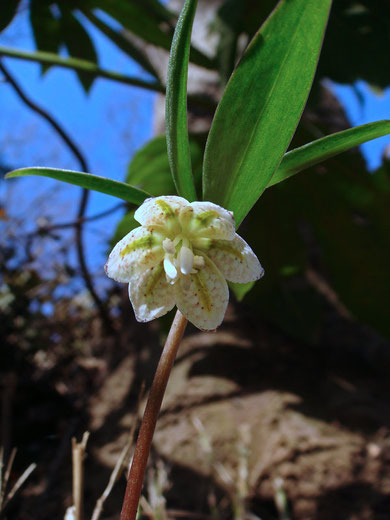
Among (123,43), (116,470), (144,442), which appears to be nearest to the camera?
(144,442)

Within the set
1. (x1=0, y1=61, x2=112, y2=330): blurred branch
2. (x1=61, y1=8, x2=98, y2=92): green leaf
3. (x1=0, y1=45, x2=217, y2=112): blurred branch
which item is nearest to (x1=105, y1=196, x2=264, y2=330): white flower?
(x1=0, y1=45, x2=217, y2=112): blurred branch

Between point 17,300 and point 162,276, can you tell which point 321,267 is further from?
point 162,276

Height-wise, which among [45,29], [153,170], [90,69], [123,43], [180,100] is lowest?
[180,100]

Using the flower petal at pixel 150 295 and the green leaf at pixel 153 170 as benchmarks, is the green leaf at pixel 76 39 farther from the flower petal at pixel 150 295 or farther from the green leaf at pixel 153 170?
the flower petal at pixel 150 295

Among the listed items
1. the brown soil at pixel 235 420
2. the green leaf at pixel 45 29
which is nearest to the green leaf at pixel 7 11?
the green leaf at pixel 45 29

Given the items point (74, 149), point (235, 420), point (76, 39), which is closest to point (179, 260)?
point (235, 420)

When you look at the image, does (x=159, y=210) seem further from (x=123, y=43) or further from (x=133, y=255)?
(x=123, y=43)
